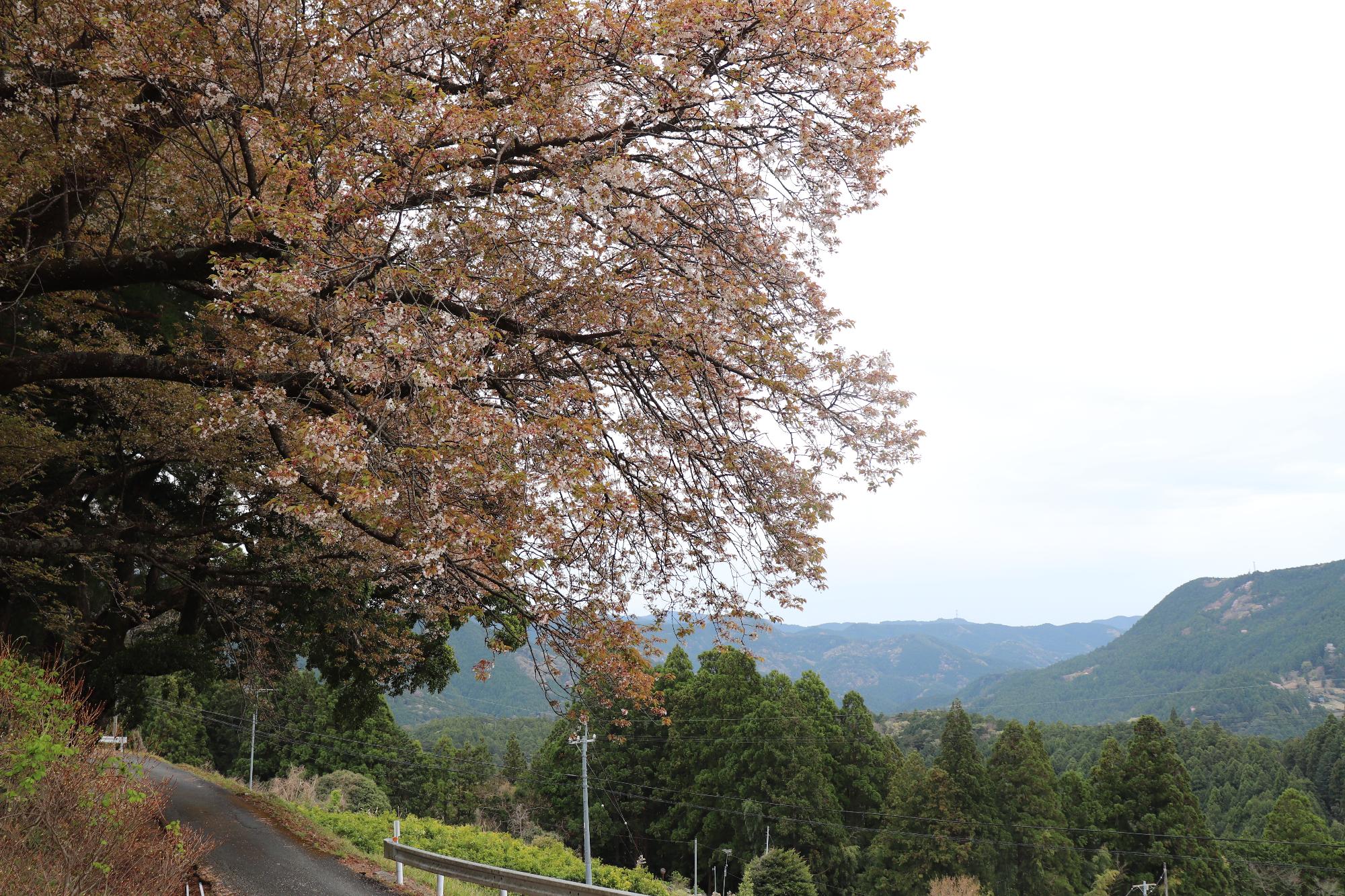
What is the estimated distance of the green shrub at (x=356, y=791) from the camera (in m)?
34.5

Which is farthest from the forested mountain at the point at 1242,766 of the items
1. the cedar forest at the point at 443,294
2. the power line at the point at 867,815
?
the cedar forest at the point at 443,294

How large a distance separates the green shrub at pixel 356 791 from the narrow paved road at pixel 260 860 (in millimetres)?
18172

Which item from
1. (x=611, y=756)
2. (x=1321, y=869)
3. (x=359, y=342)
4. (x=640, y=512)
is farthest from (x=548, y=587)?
(x=1321, y=869)

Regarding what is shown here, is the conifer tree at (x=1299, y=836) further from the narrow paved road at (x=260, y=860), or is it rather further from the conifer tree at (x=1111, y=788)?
the narrow paved road at (x=260, y=860)

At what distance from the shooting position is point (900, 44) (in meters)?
5.75

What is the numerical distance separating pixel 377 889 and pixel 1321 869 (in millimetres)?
47863

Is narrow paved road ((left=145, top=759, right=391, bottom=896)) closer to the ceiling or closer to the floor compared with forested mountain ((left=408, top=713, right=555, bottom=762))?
closer to the ceiling

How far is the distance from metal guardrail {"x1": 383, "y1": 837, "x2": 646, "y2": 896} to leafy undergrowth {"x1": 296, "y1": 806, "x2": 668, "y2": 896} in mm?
4316

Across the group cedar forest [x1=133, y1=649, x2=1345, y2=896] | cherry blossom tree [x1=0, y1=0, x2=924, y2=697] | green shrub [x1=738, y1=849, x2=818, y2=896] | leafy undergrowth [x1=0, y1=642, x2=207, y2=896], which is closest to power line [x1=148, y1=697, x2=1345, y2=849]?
cedar forest [x1=133, y1=649, x2=1345, y2=896]

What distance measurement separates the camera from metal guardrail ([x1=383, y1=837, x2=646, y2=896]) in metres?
7.83

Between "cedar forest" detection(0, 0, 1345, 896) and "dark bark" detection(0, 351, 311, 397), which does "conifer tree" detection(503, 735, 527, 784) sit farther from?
"dark bark" detection(0, 351, 311, 397)

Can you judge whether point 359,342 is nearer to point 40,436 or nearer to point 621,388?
point 621,388

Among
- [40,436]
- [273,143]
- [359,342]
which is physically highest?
→ [273,143]

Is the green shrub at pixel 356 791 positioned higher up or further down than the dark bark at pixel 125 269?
further down
